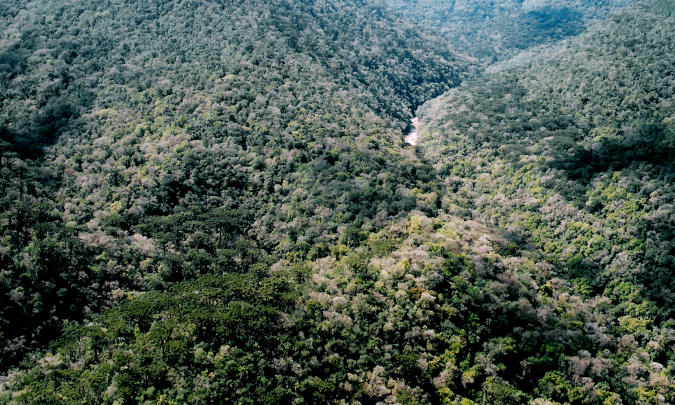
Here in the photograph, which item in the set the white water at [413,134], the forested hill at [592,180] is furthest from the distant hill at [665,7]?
the white water at [413,134]

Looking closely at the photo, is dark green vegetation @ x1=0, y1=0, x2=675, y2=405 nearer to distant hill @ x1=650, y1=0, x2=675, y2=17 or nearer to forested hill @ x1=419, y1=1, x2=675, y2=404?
forested hill @ x1=419, y1=1, x2=675, y2=404

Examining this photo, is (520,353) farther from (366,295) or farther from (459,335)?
(366,295)

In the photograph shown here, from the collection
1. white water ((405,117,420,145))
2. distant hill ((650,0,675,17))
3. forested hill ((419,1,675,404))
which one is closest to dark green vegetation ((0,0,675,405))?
forested hill ((419,1,675,404))

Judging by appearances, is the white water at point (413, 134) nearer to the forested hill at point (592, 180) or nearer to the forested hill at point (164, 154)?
the forested hill at point (592, 180)

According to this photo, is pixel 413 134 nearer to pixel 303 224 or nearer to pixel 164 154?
pixel 303 224

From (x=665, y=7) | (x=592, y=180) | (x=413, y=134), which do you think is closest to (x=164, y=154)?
(x=592, y=180)
